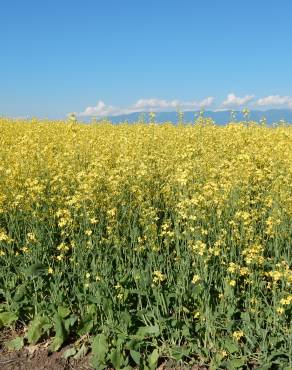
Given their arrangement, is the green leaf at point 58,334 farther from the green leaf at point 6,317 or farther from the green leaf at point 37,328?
the green leaf at point 6,317

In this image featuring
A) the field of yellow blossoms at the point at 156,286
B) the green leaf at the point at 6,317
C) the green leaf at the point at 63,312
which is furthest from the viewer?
the green leaf at the point at 6,317

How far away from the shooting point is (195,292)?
14.1ft

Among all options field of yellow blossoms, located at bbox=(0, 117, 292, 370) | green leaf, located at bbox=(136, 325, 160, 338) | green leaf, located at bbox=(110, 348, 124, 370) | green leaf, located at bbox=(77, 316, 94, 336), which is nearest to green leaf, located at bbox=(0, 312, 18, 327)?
field of yellow blossoms, located at bbox=(0, 117, 292, 370)

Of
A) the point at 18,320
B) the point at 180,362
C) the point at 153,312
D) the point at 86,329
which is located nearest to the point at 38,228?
the point at 18,320

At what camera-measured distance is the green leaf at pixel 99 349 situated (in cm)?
418

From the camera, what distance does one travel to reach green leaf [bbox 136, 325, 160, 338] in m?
4.19

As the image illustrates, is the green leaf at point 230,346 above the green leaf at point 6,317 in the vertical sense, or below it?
above

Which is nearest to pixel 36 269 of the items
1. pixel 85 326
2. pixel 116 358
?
pixel 85 326

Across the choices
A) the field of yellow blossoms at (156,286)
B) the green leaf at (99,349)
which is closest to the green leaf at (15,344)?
the field of yellow blossoms at (156,286)

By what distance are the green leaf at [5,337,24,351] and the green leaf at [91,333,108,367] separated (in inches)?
36.8

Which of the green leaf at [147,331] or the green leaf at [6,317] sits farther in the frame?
the green leaf at [6,317]

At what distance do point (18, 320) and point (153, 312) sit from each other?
5.36 feet

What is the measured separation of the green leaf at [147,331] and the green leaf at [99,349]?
303 mm

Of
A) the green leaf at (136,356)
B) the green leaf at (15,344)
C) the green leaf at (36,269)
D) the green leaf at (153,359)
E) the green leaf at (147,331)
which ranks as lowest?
Result: the green leaf at (15,344)
